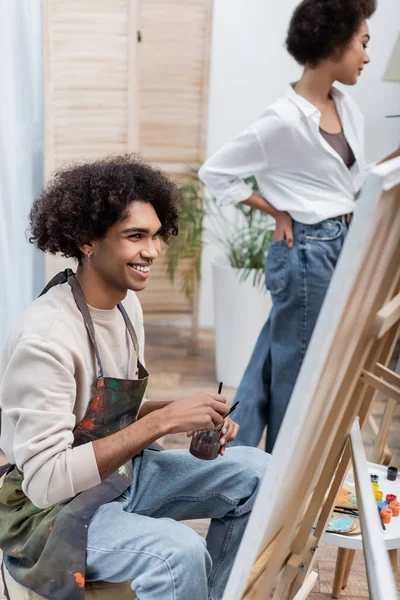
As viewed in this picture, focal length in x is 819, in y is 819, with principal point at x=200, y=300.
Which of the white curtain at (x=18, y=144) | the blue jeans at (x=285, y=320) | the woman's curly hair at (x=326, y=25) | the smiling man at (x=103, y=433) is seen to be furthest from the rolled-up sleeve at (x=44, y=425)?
the white curtain at (x=18, y=144)

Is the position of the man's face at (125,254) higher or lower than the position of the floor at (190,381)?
higher

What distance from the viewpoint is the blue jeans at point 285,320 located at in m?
2.32

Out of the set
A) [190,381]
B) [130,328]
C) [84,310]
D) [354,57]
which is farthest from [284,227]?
[190,381]

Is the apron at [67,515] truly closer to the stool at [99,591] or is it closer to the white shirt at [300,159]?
the stool at [99,591]

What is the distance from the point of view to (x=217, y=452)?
168cm

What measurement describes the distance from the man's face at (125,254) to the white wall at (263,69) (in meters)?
2.59

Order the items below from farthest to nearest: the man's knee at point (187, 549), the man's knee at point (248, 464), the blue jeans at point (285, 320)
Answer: the blue jeans at point (285, 320) < the man's knee at point (248, 464) < the man's knee at point (187, 549)

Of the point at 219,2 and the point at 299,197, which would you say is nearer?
the point at 299,197

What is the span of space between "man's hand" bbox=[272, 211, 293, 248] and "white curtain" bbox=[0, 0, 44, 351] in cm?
104

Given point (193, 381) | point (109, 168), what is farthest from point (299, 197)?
point (193, 381)

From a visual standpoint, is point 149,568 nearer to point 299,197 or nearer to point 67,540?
point 67,540

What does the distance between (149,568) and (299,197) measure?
127cm

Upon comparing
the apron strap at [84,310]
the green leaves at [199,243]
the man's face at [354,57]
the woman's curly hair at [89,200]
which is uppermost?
the man's face at [354,57]

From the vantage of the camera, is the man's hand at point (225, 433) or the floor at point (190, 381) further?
the floor at point (190, 381)
